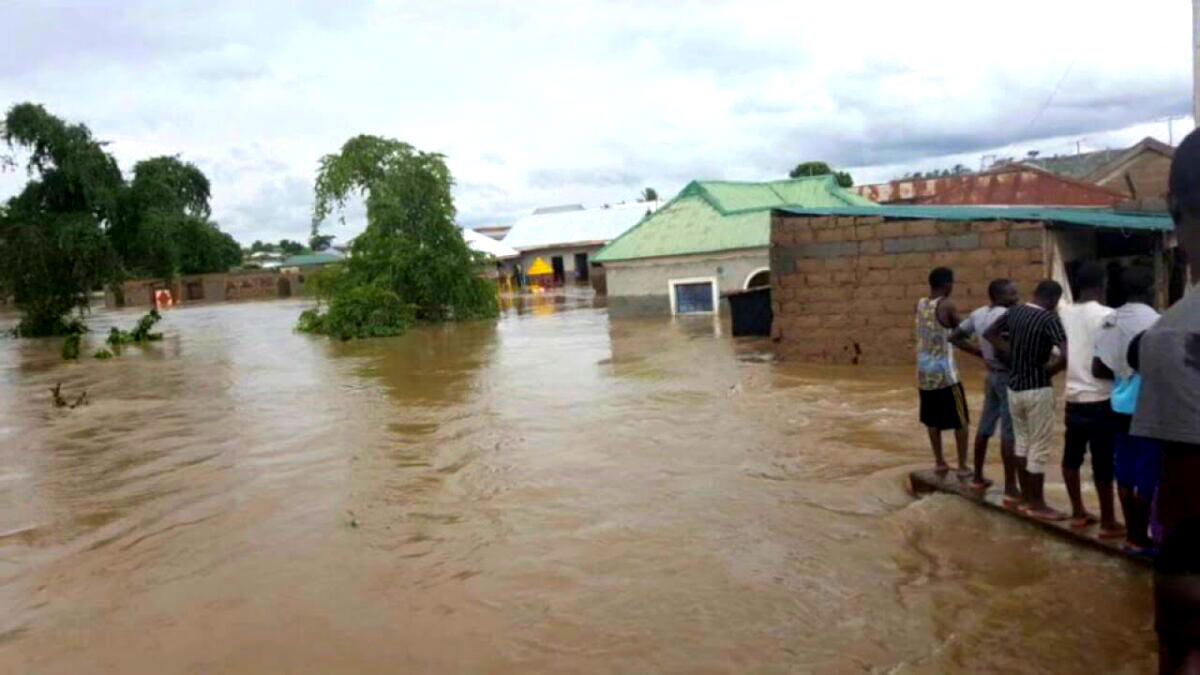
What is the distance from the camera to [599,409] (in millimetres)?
11688

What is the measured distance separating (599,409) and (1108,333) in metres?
7.44

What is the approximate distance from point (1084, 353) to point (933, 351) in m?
1.42

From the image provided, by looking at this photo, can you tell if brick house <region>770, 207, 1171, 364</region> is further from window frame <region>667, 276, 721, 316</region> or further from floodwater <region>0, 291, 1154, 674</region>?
window frame <region>667, 276, 721, 316</region>

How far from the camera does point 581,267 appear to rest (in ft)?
172

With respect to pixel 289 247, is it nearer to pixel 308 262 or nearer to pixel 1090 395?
pixel 308 262

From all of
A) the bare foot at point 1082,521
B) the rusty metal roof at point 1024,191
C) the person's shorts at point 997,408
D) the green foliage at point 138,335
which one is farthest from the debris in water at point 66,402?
the rusty metal roof at point 1024,191

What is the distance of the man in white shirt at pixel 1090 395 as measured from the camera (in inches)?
203

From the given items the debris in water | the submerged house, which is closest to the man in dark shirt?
the debris in water

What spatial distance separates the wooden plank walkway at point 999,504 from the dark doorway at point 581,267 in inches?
1778

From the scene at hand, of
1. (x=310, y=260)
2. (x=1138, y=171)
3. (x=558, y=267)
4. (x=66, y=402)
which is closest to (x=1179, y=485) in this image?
(x=66, y=402)

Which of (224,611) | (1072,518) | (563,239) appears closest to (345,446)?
(224,611)

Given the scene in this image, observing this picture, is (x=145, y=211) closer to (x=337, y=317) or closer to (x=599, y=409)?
(x=337, y=317)

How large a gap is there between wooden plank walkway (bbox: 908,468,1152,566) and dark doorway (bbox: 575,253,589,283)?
45169mm

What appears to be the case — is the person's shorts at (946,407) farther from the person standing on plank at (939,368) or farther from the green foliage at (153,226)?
the green foliage at (153,226)
